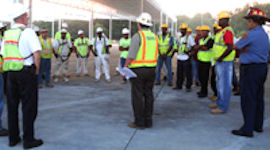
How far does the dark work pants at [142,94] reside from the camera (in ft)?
15.5

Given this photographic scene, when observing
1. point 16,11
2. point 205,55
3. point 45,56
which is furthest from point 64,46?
point 16,11

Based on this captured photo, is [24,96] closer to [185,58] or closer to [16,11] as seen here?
[16,11]

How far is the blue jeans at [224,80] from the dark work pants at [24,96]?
371cm

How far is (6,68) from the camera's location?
372 cm

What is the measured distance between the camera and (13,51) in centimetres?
364

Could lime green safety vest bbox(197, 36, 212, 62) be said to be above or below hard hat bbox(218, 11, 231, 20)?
below

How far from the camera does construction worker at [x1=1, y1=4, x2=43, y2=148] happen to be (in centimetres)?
362

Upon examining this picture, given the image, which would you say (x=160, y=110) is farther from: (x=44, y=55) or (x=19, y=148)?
(x=44, y=55)

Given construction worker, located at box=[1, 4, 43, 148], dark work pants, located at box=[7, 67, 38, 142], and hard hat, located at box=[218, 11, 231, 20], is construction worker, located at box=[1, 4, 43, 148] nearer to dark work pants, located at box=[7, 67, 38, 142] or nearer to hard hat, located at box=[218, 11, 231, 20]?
dark work pants, located at box=[7, 67, 38, 142]

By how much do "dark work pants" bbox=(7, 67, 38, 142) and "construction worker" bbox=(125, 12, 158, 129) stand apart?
1.56 metres

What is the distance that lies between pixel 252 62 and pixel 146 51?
1.67 meters

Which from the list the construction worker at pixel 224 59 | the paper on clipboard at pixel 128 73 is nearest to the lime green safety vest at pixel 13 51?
the paper on clipboard at pixel 128 73

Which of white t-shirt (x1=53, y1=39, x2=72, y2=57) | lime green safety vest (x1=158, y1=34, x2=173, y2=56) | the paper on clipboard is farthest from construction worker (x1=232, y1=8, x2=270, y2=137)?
white t-shirt (x1=53, y1=39, x2=72, y2=57)

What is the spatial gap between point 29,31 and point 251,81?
3314 millimetres
